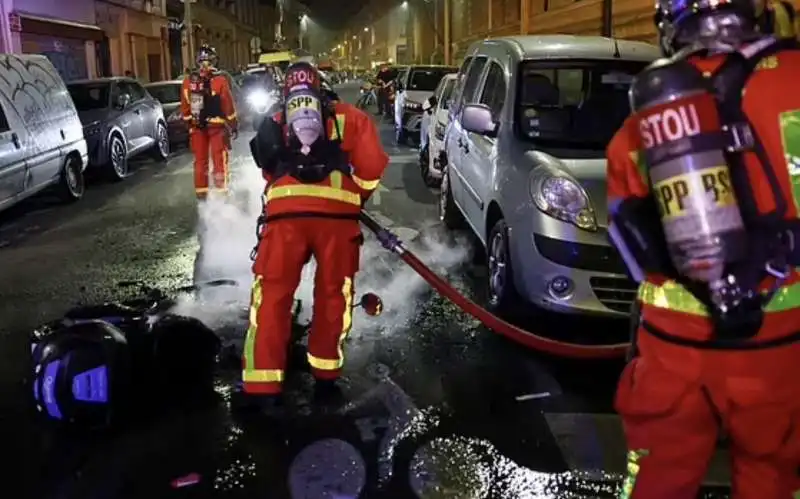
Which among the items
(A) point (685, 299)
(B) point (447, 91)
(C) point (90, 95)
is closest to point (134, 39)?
(C) point (90, 95)

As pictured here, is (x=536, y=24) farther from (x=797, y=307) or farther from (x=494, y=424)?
(x=797, y=307)

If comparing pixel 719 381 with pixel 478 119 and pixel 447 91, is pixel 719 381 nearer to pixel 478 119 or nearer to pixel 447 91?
pixel 478 119

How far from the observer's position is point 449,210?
8781 mm

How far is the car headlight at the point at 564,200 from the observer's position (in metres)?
4.93

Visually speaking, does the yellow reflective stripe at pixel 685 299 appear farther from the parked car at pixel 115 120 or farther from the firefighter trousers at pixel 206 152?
the parked car at pixel 115 120

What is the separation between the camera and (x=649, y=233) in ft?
7.56

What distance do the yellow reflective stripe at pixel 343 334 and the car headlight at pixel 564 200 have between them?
1.39 meters

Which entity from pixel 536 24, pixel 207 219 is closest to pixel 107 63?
pixel 536 24

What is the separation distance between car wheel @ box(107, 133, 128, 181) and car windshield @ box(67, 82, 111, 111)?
2.25ft

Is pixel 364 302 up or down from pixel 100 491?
up

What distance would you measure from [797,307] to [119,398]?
3.31 metres

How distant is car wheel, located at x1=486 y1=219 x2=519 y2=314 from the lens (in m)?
5.55

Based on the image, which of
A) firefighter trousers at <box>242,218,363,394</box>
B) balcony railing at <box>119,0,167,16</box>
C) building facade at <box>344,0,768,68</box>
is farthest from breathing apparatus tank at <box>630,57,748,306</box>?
balcony railing at <box>119,0,167,16</box>

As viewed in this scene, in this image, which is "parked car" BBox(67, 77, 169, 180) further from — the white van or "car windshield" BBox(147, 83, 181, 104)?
"car windshield" BBox(147, 83, 181, 104)
